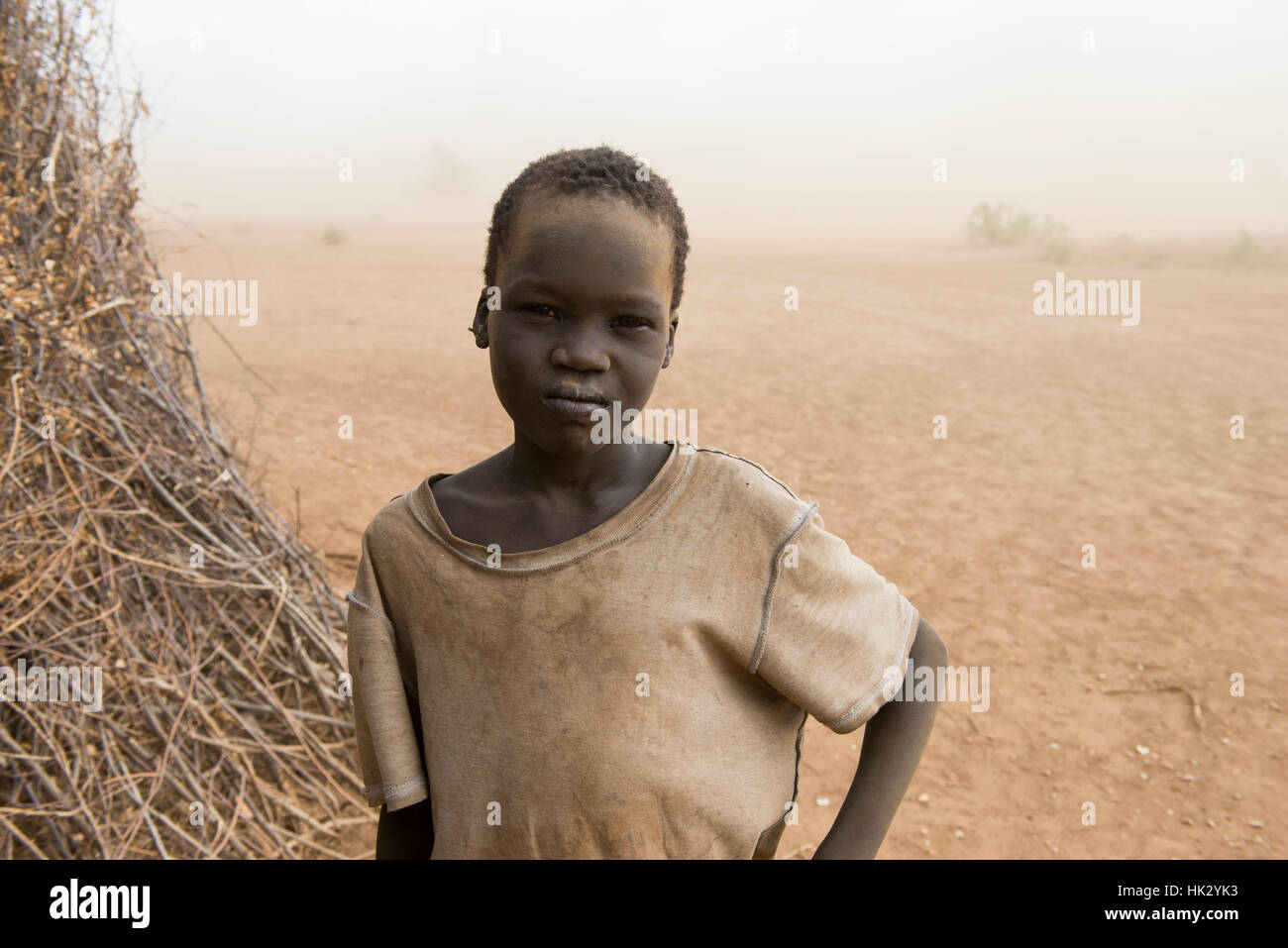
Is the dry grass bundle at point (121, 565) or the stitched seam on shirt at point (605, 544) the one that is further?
the dry grass bundle at point (121, 565)

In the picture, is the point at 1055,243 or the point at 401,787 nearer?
the point at 401,787

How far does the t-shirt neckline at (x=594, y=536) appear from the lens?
1.04 meters

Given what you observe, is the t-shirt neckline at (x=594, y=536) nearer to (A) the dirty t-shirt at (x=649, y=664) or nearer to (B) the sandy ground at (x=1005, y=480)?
(A) the dirty t-shirt at (x=649, y=664)

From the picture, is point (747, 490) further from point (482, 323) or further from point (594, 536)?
point (482, 323)

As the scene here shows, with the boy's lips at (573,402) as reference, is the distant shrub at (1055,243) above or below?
above

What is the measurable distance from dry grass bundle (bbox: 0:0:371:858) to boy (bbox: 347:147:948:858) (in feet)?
5.54

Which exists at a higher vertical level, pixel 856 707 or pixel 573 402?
pixel 573 402

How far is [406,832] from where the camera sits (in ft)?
3.93

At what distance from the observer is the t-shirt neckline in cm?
104

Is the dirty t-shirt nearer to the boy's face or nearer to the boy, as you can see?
the boy

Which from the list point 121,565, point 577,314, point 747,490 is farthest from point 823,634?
point 121,565

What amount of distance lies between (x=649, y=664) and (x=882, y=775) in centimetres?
34

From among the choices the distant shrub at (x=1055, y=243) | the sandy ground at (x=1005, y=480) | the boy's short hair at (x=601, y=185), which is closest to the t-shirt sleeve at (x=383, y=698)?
the boy's short hair at (x=601, y=185)
